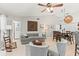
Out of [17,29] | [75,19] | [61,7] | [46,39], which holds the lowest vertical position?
[46,39]

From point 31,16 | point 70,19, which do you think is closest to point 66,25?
point 70,19

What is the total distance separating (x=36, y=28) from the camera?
1.96 m

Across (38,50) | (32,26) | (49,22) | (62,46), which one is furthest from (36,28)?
A: (62,46)

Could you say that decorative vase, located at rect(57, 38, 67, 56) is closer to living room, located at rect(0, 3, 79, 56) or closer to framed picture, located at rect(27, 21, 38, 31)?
living room, located at rect(0, 3, 79, 56)

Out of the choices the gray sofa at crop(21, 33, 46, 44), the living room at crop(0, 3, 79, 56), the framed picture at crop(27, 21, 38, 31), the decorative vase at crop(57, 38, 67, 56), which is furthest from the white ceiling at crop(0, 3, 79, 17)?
the decorative vase at crop(57, 38, 67, 56)

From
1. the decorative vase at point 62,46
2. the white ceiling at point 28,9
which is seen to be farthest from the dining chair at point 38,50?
the white ceiling at point 28,9

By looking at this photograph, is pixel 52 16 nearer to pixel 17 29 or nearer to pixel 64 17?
pixel 64 17

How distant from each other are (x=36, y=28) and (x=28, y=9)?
0.96ft

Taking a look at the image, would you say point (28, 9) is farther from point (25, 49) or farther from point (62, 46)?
point (62, 46)

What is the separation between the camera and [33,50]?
6.47ft

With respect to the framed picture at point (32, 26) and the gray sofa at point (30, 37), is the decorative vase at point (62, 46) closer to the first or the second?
the gray sofa at point (30, 37)

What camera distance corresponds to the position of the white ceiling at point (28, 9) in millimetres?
1899

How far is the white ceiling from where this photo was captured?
6.23 ft

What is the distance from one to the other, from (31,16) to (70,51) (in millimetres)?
746
